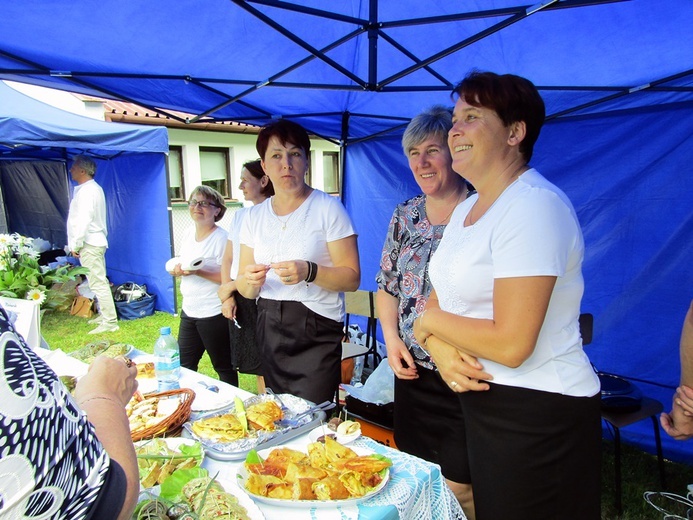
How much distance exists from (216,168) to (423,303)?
40.0 ft

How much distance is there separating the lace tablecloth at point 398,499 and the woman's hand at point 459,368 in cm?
26

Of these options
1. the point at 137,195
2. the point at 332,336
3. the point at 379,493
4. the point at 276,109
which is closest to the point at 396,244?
the point at 332,336

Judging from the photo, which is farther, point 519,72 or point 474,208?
point 519,72

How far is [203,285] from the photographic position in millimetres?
3205

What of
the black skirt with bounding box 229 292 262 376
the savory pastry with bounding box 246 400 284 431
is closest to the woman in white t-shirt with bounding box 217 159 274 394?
the black skirt with bounding box 229 292 262 376

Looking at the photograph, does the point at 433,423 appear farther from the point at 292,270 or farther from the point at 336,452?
the point at 292,270

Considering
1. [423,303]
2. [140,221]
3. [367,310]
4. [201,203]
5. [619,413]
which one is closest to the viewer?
[423,303]

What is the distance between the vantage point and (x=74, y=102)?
1079cm

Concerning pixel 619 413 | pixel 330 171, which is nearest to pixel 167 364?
pixel 619 413

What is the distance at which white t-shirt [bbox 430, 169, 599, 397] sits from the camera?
3.81 feet

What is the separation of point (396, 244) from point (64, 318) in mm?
6636

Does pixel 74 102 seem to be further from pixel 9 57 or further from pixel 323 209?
pixel 323 209

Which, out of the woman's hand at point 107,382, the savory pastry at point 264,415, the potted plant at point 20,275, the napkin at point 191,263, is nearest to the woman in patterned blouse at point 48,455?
the woman's hand at point 107,382

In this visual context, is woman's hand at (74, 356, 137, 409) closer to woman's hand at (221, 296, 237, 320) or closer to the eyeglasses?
woman's hand at (221, 296, 237, 320)
